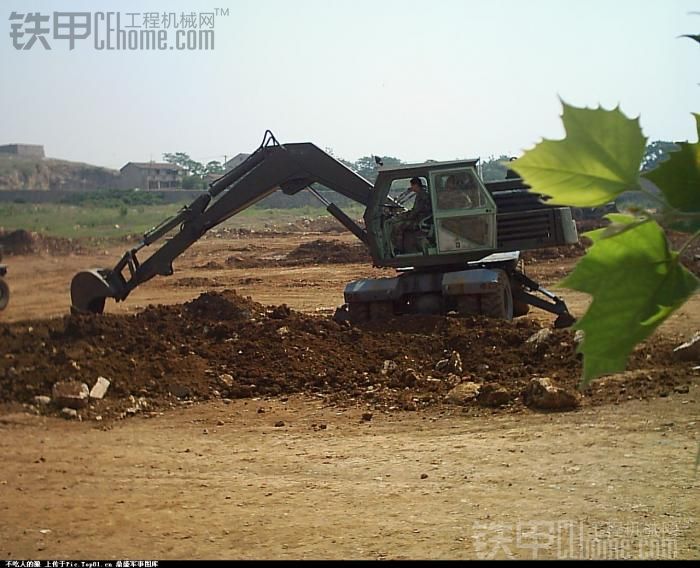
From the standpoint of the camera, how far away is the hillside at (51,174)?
58000 millimetres

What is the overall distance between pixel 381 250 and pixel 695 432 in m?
6.18

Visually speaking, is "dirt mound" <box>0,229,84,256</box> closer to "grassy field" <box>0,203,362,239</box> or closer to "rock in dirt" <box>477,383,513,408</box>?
"grassy field" <box>0,203,362,239</box>

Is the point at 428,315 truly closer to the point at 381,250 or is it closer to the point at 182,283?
the point at 381,250

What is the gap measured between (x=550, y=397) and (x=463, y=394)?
100cm

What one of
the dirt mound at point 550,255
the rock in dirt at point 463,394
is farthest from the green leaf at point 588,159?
the dirt mound at point 550,255

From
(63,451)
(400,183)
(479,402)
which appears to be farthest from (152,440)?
(400,183)

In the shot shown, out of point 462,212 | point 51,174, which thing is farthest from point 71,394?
point 51,174

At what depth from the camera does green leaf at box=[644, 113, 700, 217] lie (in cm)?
73

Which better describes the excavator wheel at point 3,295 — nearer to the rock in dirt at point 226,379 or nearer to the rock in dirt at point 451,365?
the rock in dirt at point 226,379

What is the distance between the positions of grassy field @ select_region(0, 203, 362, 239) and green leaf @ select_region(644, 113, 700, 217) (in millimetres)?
34399

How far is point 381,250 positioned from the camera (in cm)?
1271

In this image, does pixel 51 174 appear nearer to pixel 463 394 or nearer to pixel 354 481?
pixel 463 394

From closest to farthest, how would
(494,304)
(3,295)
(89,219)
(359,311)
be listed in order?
(494,304)
(359,311)
(3,295)
(89,219)

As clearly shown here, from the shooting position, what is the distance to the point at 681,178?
743 mm
